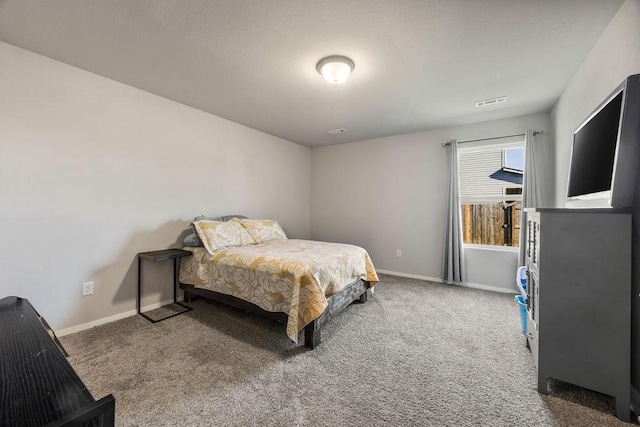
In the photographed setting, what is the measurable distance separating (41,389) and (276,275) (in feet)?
5.35

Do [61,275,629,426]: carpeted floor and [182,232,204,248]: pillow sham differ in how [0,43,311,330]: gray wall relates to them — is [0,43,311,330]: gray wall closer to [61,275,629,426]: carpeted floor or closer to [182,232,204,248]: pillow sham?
[182,232,204,248]: pillow sham

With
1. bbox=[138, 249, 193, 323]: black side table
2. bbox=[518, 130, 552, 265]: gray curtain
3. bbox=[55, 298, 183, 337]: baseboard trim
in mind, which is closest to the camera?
bbox=[55, 298, 183, 337]: baseboard trim

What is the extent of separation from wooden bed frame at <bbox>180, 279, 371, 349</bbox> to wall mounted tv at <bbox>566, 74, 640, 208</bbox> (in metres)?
2.00

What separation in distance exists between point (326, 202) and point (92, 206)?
3.57 m

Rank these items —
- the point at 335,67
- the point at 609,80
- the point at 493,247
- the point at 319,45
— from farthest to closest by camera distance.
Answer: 1. the point at 493,247
2. the point at 335,67
3. the point at 319,45
4. the point at 609,80

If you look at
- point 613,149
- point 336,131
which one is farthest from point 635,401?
point 336,131

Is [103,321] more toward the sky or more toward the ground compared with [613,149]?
more toward the ground

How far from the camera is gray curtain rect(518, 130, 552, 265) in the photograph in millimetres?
3244

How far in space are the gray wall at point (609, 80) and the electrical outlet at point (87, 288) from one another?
403 cm

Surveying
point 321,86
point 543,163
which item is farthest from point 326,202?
point 543,163

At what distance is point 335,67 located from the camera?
2.19 meters

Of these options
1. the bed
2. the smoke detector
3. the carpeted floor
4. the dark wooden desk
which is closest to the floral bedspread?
the bed

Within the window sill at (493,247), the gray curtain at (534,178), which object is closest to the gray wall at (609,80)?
the gray curtain at (534,178)

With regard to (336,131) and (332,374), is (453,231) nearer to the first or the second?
(336,131)
